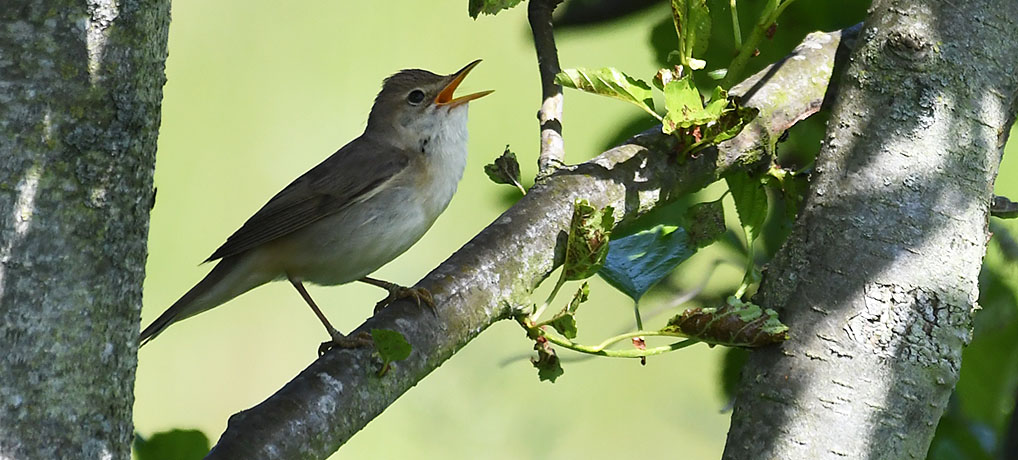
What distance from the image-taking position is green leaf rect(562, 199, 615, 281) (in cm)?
195

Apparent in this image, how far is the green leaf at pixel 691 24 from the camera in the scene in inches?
81.7

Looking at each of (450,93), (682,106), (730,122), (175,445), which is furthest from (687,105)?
(450,93)

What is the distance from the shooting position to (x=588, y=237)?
1.95m

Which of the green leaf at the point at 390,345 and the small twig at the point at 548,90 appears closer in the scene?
the green leaf at the point at 390,345

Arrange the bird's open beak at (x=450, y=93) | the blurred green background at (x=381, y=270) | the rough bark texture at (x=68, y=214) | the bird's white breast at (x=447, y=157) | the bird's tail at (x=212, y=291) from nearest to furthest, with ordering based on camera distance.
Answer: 1. the rough bark texture at (x=68, y=214)
2. the bird's tail at (x=212, y=291)
3. the bird's white breast at (x=447, y=157)
4. the bird's open beak at (x=450, y=93)
5. the blurred green background at (x=381, y=270)

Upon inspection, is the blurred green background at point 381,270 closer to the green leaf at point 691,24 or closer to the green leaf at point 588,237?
the green leaf at point 691,24

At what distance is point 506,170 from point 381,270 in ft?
9.17

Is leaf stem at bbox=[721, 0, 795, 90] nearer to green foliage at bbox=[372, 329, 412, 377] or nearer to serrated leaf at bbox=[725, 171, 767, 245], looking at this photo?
serrated leaf at bbox=[725, 171, 767, 245]

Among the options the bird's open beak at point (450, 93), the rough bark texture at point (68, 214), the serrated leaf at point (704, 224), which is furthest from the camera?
the bird's open beak at point (450, 93)

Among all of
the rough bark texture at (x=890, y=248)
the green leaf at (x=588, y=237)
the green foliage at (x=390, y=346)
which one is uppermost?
the green foliage at (x=390, y=346)

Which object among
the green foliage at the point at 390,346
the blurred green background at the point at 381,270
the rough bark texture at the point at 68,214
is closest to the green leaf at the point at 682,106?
the green foliage at the point at 390,346

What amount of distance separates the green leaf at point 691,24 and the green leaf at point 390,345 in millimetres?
821

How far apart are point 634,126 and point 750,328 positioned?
91 centimetres

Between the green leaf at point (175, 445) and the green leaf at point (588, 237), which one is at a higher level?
the green leaf at point (175, 445)
